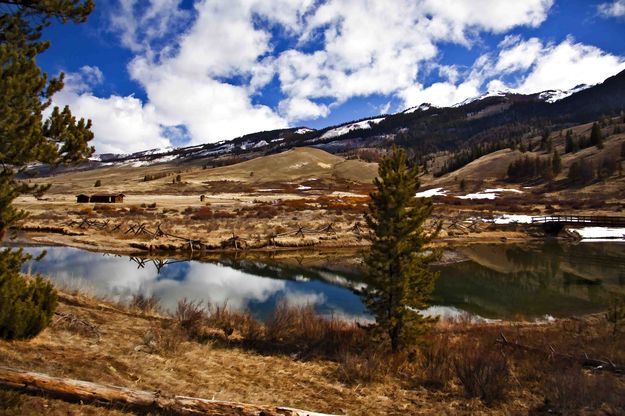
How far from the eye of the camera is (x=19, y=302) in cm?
880

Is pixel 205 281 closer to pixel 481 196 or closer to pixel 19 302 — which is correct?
pixel 19 302

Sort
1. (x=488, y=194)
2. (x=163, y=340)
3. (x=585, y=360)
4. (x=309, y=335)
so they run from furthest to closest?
1. (x=488, y=194)
2. (x=309, y=335)
3. (x=585, y=360)
4. (x=163, y=340)

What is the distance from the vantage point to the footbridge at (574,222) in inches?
2106

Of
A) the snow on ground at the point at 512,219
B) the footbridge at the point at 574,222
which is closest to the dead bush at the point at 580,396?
the footbridge at the point at 574,222

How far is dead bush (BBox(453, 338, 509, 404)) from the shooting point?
30.0ft

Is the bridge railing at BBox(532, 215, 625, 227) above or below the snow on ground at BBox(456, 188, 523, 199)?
below

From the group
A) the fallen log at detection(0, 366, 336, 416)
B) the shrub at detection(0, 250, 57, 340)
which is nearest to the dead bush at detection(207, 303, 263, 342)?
the shrub at detection(0, 250, 57, 340)

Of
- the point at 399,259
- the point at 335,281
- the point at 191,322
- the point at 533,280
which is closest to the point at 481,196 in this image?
the point at 533,280

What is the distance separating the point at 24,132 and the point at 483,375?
10648 mm

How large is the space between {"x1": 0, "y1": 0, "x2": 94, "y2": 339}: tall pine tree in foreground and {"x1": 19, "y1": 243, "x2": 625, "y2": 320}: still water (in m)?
10.3

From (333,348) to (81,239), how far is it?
3578 centimetres

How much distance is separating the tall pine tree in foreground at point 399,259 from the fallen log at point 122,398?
626 centimetres

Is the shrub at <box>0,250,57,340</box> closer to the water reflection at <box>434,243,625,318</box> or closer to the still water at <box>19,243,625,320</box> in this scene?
the still water at <box>19,243,625,320</box>

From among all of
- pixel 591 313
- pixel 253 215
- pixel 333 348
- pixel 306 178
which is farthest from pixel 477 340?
pixel 306 178
